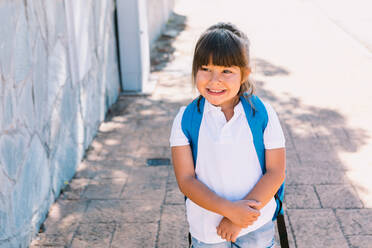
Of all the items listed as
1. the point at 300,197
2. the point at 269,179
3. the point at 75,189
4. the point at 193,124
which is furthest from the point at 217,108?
the point at 75,189

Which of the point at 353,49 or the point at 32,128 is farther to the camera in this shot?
the point at 353,49

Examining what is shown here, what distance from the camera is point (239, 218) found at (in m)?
1.90

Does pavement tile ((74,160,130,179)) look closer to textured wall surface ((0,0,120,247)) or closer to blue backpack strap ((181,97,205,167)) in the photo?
textured wall surface ((0,0,120,247))

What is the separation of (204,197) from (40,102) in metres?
1.92

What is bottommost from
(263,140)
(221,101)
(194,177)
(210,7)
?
(210,7)

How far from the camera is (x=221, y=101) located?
6.32 feet

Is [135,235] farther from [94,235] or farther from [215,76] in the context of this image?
[215,76]

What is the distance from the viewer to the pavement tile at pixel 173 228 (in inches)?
128

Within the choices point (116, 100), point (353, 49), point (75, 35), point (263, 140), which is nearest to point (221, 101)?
point (263, 140)

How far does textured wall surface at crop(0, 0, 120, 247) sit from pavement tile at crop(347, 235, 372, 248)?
7.05 feet

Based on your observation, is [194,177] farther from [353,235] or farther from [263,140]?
[353,235]

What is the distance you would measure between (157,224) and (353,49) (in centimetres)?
571

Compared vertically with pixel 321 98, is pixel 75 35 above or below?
above

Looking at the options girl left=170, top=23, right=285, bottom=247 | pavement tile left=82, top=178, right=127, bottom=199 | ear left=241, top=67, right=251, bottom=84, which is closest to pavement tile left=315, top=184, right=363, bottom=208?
pavement tile left=82, top=178, right=127, bottom=199
